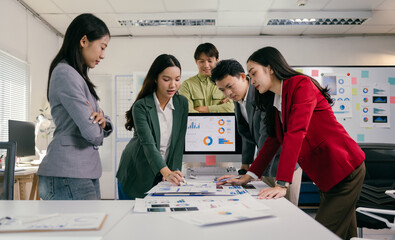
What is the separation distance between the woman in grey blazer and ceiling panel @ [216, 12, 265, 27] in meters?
3.18

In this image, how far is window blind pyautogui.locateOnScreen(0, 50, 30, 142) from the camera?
3488 millimetres

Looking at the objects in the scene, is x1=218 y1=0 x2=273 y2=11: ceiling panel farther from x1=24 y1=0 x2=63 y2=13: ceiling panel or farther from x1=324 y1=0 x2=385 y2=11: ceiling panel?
x1=24 y1=0 x2=63 y2=13: ceiling panel

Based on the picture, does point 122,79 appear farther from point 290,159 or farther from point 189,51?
point 290,159

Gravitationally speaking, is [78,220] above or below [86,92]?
below

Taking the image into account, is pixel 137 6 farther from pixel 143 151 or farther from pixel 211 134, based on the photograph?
pixel 143 151

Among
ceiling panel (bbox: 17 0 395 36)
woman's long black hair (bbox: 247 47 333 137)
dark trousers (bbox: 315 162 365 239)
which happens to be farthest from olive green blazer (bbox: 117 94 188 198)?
ceiling panel (bbox: 17 0 395 36)

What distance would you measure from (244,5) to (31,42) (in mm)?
2729

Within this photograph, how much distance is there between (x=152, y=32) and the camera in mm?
4945

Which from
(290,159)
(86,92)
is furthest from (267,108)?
(86,92)

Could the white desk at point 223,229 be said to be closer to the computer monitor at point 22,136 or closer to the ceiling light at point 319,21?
the computer monitor at point 22,136

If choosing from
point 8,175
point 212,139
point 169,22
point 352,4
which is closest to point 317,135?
point 212,139

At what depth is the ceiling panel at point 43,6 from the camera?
382cm

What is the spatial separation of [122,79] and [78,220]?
4.47 metres

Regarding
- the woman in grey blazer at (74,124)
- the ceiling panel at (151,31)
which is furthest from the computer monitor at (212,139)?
the ceiling panel at (151,31)
